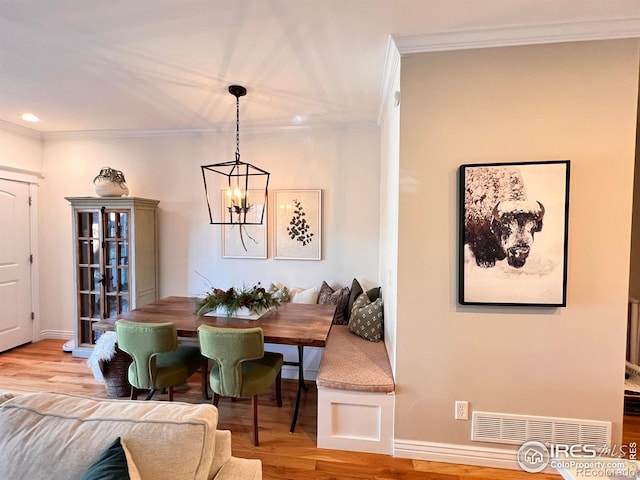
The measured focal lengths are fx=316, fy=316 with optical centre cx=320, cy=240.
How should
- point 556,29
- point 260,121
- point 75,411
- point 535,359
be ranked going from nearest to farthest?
1. point 75,411
2. point 556,29
3. point 535,359
4. point 260,121

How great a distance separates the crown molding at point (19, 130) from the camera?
357 cm

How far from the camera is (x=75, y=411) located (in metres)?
1.12

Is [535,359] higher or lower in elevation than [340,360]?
higher

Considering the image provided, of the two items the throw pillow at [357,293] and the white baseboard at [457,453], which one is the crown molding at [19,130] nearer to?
the throw pillow at [357,293]

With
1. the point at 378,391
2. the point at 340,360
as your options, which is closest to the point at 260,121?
the point at 340,360

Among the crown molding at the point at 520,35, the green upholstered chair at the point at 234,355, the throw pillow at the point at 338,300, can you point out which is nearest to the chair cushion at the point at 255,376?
the green upholstered chair at the point at 234,355

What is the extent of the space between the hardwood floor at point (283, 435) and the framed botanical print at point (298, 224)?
136 centimetres

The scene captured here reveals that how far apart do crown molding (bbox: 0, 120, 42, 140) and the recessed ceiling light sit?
0.91 feet

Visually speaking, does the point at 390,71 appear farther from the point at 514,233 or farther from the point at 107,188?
the point at 107,188

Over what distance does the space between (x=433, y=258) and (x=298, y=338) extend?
40.3 inches

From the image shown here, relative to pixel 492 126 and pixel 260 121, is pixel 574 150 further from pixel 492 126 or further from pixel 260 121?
pixel 260 121

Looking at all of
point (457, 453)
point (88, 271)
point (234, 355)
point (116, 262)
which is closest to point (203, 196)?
point (116, 262)

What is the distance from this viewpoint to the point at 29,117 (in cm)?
341

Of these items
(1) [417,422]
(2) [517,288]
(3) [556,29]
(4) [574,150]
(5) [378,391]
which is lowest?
(1) [417,422]
